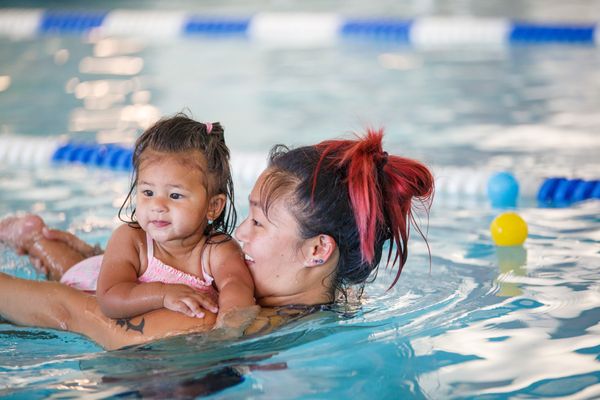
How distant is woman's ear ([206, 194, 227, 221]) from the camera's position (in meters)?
3.07

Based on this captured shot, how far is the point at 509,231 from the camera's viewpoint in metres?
4.32

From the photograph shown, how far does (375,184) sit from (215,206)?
0.52 metres

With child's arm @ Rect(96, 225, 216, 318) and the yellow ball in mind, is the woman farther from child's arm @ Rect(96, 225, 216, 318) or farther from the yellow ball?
the yellow ball

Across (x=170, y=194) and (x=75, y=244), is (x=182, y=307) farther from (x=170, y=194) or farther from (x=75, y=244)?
(x=75, y=244)

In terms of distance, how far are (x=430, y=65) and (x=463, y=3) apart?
3754mm

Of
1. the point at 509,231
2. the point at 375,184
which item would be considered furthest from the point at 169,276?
the point at 509,231

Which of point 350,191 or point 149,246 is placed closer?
point 350,191

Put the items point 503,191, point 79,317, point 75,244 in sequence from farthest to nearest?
1. point 503,191
2. point 75,244
3. point 79,317

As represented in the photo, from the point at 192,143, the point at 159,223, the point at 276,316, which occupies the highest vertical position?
the point at 192,143

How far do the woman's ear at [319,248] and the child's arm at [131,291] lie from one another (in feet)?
1.15

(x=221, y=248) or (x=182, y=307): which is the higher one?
(x=221, y=248)

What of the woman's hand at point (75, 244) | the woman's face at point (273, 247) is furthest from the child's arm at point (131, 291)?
the woman's hand at point (75, 244)

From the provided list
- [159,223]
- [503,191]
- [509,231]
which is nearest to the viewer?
[159,223]

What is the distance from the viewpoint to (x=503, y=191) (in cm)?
510
